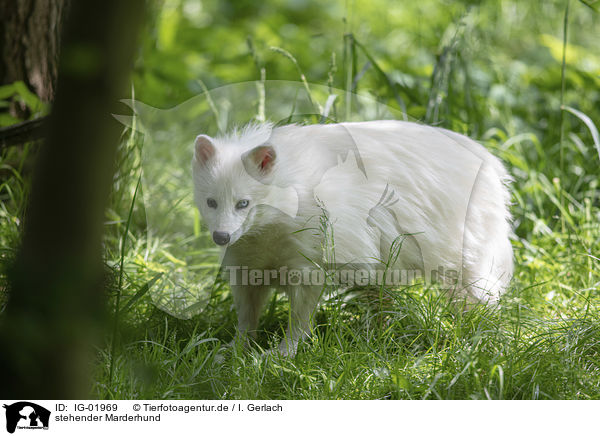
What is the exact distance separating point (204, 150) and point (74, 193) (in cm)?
193

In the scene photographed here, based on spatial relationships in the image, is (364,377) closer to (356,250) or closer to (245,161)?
(356,250)

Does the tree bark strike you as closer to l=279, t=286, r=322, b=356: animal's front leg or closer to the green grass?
the green grass

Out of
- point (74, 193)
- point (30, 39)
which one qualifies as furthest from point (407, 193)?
point (30, 39)

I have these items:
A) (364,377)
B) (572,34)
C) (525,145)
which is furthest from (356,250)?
(572,34)

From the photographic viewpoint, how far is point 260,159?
3025mm

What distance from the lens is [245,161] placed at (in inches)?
119

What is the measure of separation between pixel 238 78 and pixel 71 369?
647 cm

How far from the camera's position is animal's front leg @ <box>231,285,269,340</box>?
3.42 meters

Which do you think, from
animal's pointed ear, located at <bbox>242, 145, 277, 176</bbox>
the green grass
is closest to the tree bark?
the green grass

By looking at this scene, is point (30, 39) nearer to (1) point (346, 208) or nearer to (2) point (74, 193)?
(1) point (346, 208)

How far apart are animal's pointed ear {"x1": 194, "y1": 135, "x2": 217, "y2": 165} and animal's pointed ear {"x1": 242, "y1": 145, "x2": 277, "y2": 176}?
0.17 m
